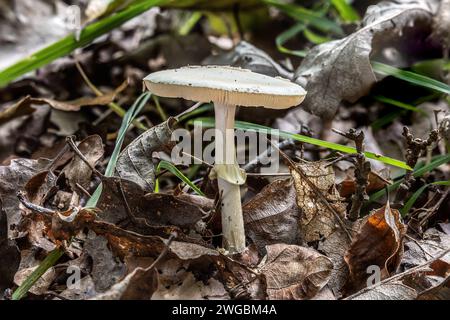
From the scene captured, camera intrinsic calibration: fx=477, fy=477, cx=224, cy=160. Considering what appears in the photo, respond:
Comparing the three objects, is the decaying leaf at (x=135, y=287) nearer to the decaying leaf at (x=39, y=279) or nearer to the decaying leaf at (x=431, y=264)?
the decaying leaf at (x=39, y=279)

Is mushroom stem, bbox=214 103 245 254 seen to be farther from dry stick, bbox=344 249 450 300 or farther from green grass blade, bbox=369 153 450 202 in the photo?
green grass blade, bbox=369 153 450 202

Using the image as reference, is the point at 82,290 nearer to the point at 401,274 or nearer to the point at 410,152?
the point at 401,274

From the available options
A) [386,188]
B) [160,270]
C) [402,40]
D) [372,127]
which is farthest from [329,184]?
[402,40]

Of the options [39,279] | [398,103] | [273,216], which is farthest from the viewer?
[398,103]

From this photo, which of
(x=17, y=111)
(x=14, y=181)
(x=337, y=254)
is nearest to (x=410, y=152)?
(x=337, y=254)
